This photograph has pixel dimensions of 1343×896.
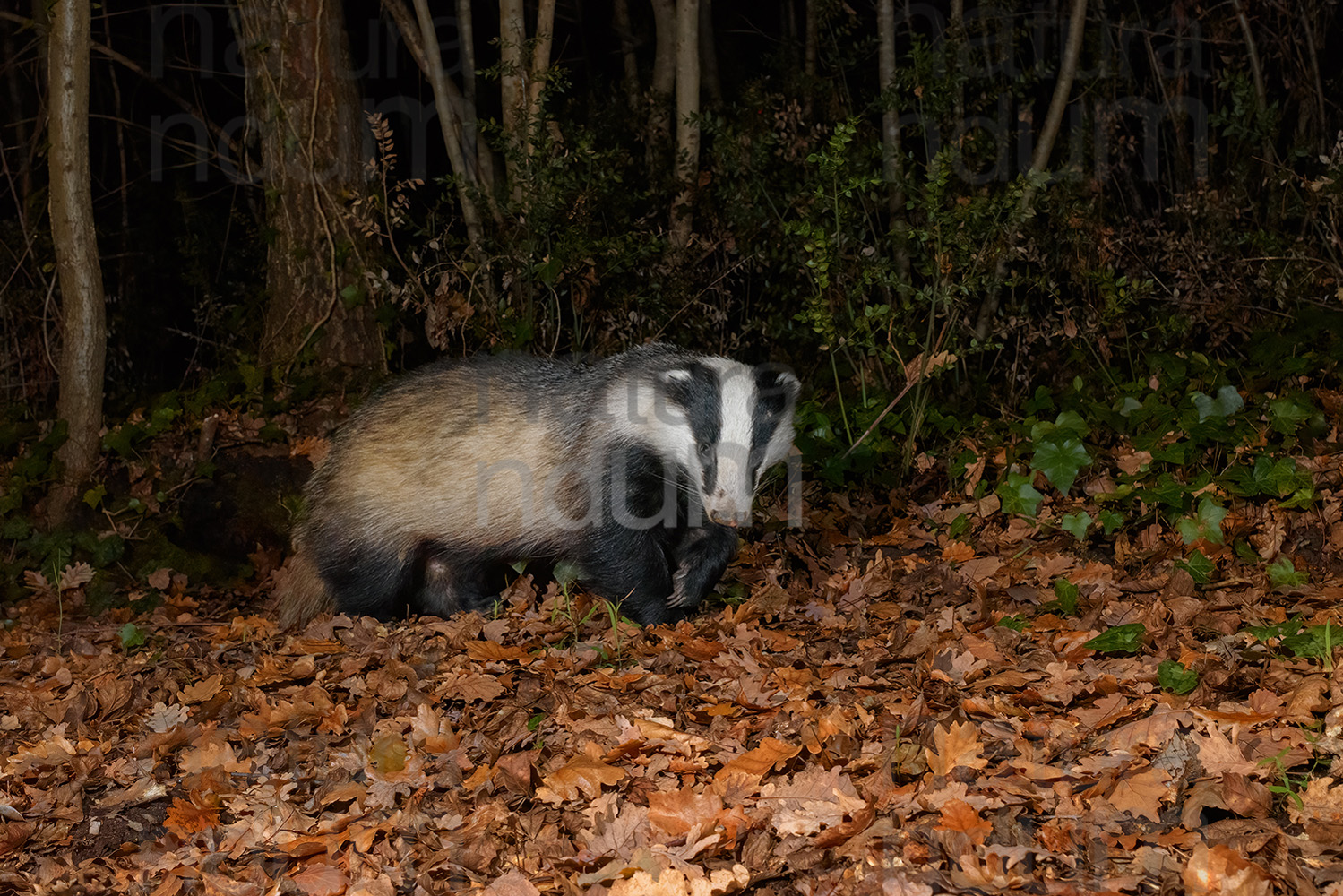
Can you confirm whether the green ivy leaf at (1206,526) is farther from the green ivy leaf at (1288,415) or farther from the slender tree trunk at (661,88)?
the slender tree trunk at (661,88)

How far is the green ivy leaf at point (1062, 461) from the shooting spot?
4914 mm

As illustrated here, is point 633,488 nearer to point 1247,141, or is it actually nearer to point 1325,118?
point 1247,141

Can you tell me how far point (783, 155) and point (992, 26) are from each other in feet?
4.80

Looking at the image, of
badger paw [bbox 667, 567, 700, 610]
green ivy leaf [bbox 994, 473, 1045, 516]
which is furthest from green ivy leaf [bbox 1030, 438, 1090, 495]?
badger paw [bbox 667, 567, 700, 610]

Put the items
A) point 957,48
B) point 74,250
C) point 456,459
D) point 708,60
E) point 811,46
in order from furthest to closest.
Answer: point 708,60, point 811,46, point 957,48, point 74,250, point 456,459

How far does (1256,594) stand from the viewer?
12.8ft

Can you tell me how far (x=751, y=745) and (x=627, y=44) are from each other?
25.3 feet

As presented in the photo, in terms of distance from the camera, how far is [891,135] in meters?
6.58

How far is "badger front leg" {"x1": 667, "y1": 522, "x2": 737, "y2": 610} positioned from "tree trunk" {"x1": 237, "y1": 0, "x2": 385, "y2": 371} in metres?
3.08

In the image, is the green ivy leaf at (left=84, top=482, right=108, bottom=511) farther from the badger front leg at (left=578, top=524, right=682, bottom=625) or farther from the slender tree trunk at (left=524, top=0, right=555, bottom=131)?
the badger front leg at (left=578, top=524, right=682, bottom=625)

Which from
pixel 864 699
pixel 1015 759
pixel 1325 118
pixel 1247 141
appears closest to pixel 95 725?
pixel 864 699

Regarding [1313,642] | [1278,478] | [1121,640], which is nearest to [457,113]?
[1278,478]

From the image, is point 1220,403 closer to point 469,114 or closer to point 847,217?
point 847,217

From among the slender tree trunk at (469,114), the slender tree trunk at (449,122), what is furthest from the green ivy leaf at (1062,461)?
the slender tree trunk at (469,114)
